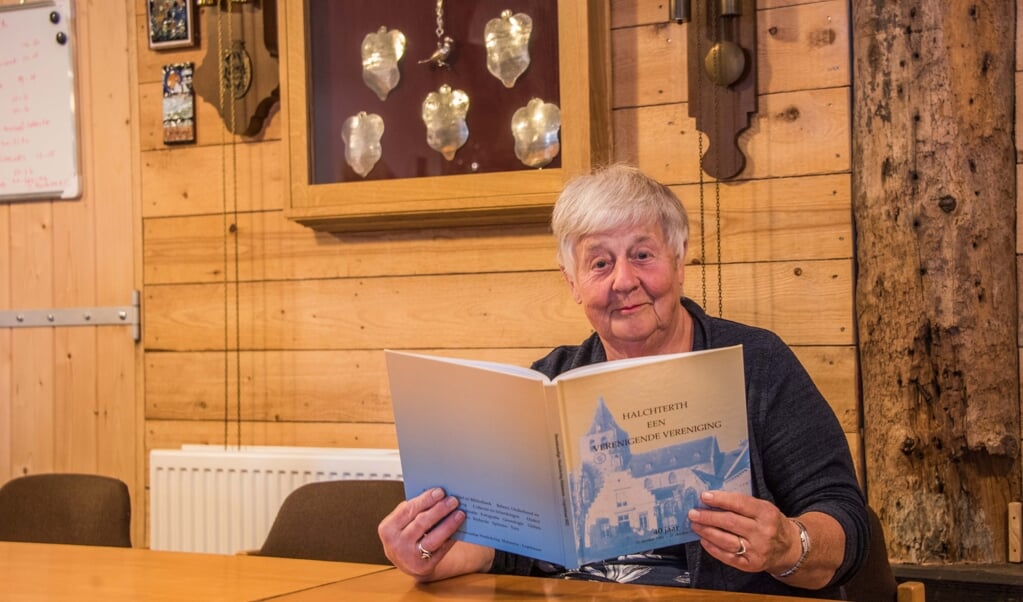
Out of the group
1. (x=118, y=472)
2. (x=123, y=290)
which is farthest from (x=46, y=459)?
(x=123, y=290)

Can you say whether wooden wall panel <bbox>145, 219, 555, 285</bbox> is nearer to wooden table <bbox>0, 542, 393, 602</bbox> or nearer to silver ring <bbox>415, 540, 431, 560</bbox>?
wooden table <bbox>0, 542, 393, 602</bbox>

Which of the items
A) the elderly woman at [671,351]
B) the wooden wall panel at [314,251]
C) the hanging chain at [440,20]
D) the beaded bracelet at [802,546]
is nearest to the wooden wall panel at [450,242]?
the wooden wall panel at [314,251]

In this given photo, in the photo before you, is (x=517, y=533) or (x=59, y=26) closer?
(x=517, y=533)

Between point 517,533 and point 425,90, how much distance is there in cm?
157

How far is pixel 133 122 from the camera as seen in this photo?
3311mm

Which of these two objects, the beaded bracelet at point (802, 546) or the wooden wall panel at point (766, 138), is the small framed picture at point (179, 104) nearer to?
the wooden wall panel at point (766, 138)

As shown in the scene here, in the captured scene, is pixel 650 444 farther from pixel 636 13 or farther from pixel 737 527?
pixel 636 13

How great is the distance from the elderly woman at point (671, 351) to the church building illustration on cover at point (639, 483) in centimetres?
13

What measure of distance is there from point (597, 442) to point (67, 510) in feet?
5.32

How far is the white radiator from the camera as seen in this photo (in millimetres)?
2896

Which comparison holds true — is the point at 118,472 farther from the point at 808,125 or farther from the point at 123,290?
the point at 808,125

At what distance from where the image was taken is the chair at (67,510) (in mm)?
2537

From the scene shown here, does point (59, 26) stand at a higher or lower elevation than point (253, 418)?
higher

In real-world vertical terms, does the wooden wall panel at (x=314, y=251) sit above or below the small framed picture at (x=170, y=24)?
below
